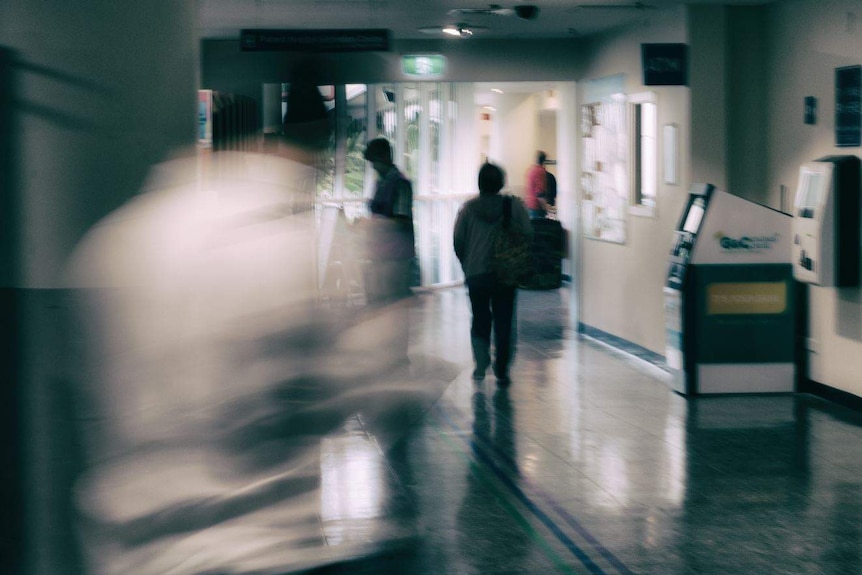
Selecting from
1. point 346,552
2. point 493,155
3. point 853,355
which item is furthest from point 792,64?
point 493,155

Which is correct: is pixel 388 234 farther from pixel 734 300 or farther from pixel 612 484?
pixel 612 484

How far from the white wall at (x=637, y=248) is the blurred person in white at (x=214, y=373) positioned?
18.0ft

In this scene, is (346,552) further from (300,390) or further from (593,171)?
(593,171)

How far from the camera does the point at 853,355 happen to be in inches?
330

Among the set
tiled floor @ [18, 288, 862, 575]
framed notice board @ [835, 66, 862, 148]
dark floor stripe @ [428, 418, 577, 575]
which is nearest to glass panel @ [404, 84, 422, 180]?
tiled floor @ [18, 288, 862, 575]

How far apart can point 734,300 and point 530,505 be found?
3643 mm

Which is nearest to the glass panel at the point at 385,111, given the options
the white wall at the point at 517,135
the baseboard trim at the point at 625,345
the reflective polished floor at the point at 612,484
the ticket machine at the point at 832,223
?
the baseboard trim at the point at 625,345

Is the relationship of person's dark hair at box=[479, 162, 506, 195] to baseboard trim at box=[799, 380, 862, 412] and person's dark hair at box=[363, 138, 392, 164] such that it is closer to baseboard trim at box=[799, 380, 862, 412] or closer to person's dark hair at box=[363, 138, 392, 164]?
person's dark hair at box=[363, 138, 392, 164]

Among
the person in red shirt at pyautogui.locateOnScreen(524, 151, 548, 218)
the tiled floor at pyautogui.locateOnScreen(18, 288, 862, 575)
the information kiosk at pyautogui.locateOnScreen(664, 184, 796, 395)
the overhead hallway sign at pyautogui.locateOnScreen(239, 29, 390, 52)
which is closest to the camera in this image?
the tiled floor at pyautogui.locateOnScreen(18, 288, 862, 575)

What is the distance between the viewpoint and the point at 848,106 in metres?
8.37

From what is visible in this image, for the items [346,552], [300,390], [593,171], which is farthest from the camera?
[593,171]

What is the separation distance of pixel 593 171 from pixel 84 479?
1048 cm

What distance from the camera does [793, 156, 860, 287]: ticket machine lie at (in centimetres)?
820

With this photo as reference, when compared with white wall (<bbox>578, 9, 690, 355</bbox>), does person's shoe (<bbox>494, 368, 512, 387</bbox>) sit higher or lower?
lower
